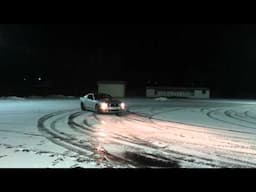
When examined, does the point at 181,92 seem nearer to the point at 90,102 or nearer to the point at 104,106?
the point at 90,102

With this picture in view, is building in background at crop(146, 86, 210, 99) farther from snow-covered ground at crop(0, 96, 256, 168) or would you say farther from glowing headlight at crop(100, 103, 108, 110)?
snow-covered ground at crop(0, 96, 256, 168)

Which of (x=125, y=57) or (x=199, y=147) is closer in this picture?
(x=199, y=147)

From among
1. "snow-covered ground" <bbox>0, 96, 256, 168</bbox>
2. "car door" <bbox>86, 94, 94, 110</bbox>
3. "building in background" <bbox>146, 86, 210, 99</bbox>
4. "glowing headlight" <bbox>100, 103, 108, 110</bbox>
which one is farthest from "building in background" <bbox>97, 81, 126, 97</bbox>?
"snow-covered ground" <bbox>0, 96, 256, 168</bbox>

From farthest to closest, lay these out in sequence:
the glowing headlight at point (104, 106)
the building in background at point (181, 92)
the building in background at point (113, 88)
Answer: the building in background at point (181, 92)
the building in background at point (113, 88)
the glowing headlight at point (104, 106)

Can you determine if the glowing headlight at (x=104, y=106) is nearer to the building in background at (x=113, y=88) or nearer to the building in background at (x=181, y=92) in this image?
the building in background at (x=113, y=88)

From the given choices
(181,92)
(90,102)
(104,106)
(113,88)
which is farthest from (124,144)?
(181,92)

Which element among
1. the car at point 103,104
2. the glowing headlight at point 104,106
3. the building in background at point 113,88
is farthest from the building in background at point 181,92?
the glowing headlight at point 104,106

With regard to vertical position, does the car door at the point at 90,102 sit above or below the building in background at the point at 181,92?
above

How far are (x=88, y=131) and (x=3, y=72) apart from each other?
61.7 meters

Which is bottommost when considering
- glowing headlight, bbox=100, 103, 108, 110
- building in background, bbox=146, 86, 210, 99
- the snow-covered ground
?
building in background, bbox=146, 86, 210, 99

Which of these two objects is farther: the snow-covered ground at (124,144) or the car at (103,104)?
the car at (103,104)
